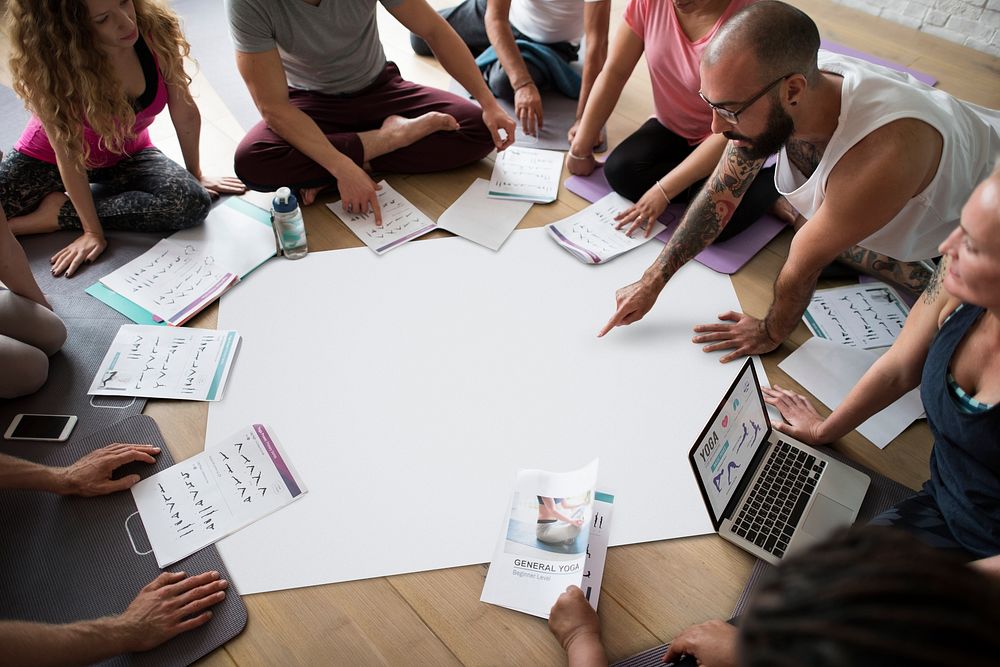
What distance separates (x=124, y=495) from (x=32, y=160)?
3.69 feet

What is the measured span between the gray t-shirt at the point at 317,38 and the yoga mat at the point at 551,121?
49cm

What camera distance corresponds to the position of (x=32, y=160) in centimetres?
196

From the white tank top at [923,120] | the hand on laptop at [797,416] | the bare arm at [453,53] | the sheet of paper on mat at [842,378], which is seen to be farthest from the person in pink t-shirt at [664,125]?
the hand on laptop at [797,416]

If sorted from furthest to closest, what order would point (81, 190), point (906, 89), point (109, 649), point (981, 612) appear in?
point (81, 190) → point (906, 89) → point (109, 649) → point (981, 612)

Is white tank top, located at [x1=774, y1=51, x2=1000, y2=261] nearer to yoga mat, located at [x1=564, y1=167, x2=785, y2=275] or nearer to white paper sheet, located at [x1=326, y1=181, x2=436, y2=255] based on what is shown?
yoga mat, located at [x1=564, y1=167, x2=785, y2=275]


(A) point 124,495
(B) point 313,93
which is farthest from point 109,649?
(B) point 313,93

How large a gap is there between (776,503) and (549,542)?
450 mm

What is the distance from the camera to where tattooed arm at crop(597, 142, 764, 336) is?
166cm

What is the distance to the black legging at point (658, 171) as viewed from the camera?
6.56 feet

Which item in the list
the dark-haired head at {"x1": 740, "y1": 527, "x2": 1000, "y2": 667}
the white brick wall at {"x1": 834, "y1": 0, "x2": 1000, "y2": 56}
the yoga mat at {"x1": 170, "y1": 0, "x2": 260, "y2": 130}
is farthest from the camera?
the white brick wall at {"x1": 834, "y1": 0, "x2": 1000, "y2": 56}

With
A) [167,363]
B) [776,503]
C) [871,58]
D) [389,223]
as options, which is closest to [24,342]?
[167,363]

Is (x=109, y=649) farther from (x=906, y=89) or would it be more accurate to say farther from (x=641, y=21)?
(x=641, y=21)

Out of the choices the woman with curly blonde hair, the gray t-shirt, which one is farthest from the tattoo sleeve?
the woman with curly blonde hair

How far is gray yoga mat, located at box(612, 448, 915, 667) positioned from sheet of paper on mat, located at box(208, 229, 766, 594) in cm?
14
